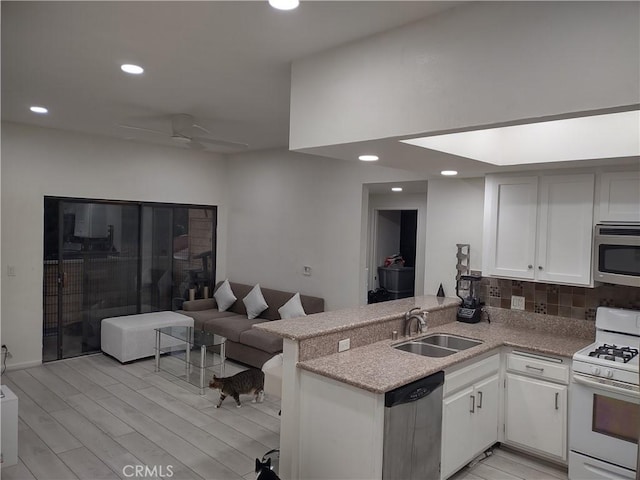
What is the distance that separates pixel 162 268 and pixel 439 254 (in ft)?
13.1

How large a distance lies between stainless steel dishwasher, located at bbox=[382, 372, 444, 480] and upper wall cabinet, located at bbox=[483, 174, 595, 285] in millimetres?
1405

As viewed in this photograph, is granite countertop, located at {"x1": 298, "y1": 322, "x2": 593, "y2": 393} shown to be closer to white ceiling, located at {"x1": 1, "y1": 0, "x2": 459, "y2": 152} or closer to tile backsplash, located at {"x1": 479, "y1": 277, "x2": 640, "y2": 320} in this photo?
tile backsplash, located at {"x1": 479, "y1": 277, "x2": 640, "y2": 320}

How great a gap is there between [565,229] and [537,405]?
1.32 m

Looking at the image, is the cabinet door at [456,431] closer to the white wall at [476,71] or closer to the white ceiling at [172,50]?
the white wall at [476,71]

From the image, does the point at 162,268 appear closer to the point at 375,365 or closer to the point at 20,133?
the point at 20,133

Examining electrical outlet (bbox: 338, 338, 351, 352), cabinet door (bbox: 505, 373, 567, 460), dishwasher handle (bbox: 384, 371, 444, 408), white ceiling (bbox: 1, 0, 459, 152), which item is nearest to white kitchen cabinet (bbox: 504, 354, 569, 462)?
cabinet door (bbox: 505, 373, 567, 460)

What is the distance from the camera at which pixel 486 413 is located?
3.24 meters

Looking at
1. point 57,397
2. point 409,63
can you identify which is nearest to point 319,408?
point 409,63

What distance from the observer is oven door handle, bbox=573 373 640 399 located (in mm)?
2742

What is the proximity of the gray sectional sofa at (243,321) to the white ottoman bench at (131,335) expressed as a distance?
424 millimetres

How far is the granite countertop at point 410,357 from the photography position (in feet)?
8.19

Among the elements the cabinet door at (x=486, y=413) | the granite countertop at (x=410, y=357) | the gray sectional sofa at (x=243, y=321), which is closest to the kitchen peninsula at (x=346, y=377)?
the granite countertop at (x=410, y=357)

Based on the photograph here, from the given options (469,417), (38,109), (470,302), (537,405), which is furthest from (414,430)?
(38,109)

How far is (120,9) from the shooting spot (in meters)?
2.18
